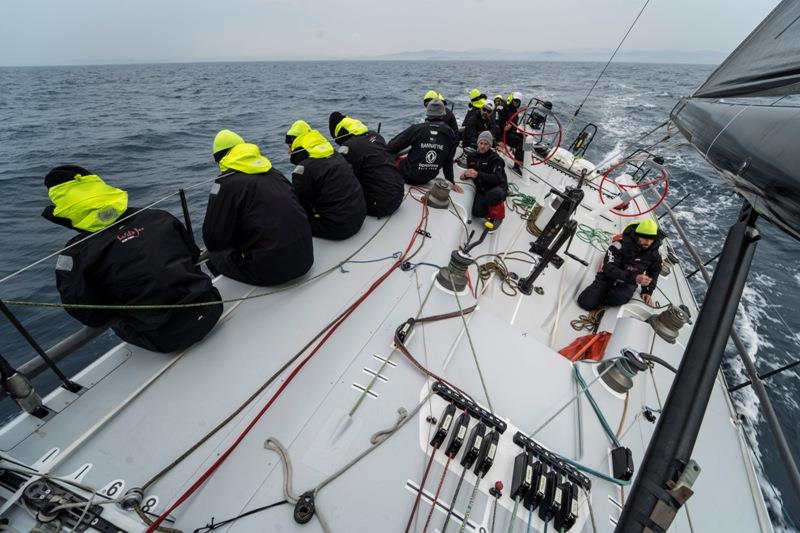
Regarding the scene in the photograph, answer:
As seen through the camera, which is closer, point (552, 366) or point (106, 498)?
point (106, 498)

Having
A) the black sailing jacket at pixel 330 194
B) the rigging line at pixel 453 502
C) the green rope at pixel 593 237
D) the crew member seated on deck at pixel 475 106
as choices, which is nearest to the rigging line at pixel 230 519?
the rigging line at pixel 453 502

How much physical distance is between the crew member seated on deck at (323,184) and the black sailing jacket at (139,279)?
1212 millimetres

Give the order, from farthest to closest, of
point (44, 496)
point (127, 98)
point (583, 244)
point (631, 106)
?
point (127, 98)
point (631, 106)
point (583, 244)
point (44, 496)

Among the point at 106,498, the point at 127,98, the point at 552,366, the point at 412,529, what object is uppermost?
the point at 106,498

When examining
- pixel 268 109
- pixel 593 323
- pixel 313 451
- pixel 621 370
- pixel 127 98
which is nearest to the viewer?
pixel 313 451

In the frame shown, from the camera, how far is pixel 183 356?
1926 mm

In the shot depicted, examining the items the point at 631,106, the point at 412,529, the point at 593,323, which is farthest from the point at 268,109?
the point at 631,106

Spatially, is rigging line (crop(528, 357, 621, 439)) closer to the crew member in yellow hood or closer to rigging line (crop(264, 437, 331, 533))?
rigging line (crop(264, 437, 331, 533))

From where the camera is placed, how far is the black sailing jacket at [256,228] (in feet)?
7.00

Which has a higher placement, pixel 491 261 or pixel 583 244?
pixel 491 261

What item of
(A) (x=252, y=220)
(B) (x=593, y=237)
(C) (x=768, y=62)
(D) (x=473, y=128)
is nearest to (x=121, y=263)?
(A) (x=252, y=220)

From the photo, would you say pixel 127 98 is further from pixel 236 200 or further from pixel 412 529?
pixel 412 529

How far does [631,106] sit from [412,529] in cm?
2404

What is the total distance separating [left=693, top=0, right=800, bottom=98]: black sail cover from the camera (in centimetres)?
115
